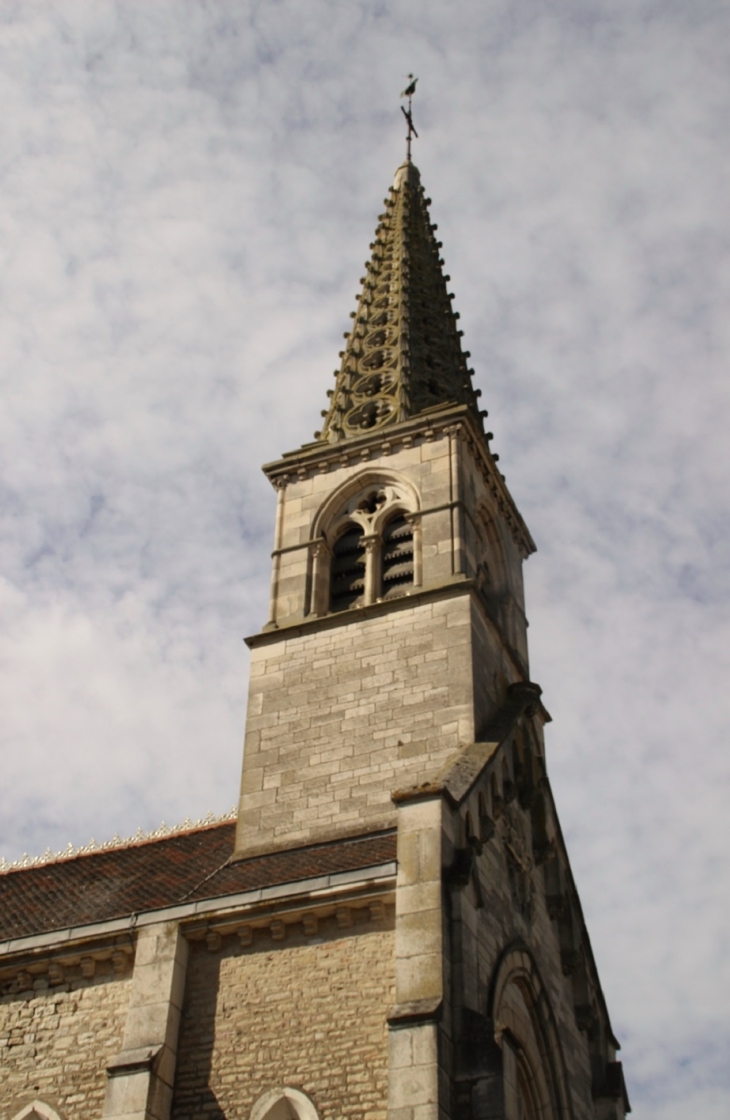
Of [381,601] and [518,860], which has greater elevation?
[381,601]

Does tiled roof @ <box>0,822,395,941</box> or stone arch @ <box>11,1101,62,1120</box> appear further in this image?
tiled roof @ <box>0,822,395,941</box>

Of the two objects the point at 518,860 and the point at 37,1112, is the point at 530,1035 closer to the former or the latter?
the point at 518,860

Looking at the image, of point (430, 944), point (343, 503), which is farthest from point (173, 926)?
point (343, 503)

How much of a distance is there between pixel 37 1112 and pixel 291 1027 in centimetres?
285

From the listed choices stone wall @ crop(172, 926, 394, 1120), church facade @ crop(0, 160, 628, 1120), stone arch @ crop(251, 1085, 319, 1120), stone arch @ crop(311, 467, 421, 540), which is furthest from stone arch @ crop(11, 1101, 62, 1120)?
stone arch @ crop(311, 467, 421, 540)

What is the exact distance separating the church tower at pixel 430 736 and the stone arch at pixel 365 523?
4 cm

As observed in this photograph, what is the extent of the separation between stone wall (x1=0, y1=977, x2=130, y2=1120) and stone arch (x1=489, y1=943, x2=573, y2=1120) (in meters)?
4.16

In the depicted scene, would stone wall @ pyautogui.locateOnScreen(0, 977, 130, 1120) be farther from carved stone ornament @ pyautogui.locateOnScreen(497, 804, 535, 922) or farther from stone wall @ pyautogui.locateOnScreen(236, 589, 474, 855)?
carved stone ornament @ pyautogui.locateOnScreen(497, 804, 535, 922)

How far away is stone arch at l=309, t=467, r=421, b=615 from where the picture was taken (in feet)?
65.4

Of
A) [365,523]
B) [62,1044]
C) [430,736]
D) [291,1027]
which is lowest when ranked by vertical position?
[291,1027]

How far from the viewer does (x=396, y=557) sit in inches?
792

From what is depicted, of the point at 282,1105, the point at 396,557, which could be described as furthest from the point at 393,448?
the point at 282,1105

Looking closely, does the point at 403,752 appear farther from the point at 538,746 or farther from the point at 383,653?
the point at 538,746

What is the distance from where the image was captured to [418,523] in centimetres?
2017
